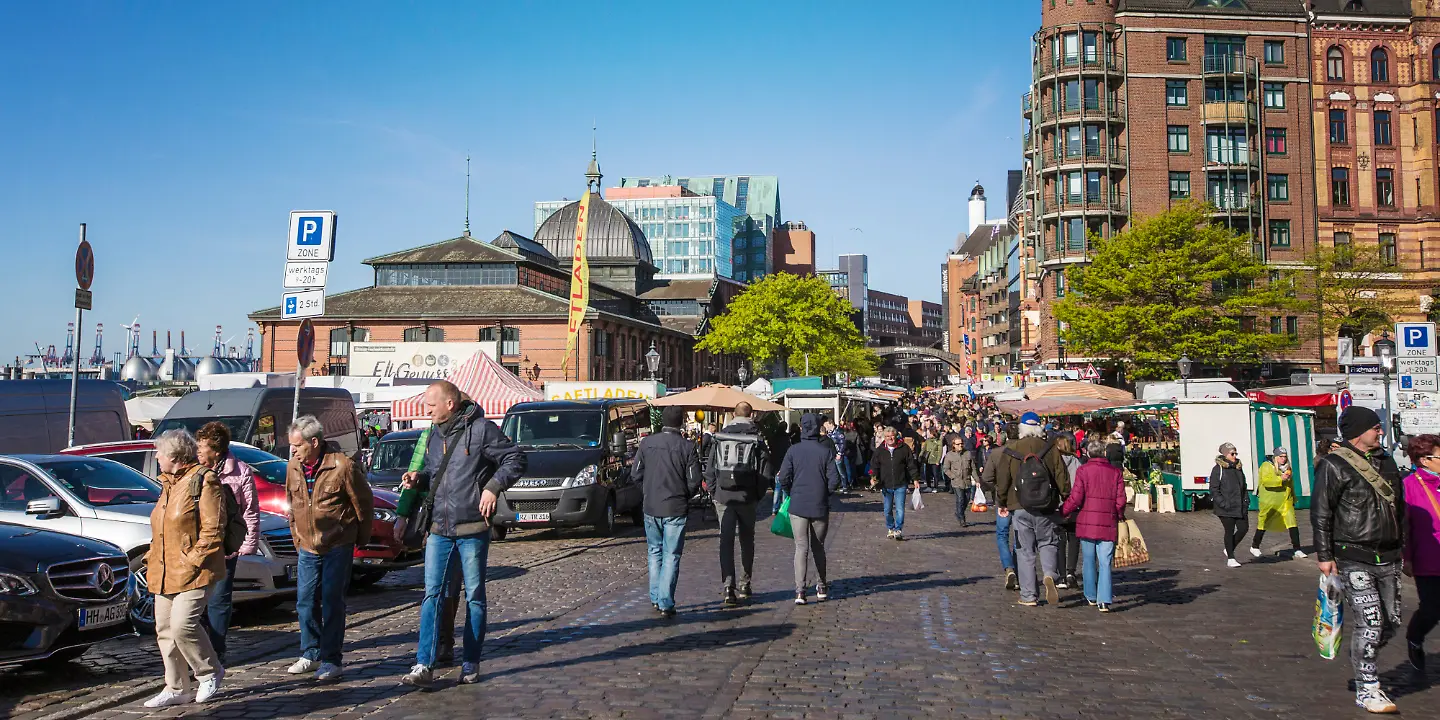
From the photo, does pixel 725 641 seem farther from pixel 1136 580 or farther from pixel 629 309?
pixel 629 309

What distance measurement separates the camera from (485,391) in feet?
94.9

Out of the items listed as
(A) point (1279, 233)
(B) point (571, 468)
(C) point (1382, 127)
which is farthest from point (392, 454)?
(C) point (1382, 127)

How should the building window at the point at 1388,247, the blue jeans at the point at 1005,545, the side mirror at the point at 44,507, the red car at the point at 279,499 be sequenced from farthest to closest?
the building window at the point at 1388,247 → the red car at the point at 279,499 → the blue jeans at the point at 1005,545 → the side mirror at the point at 44,507

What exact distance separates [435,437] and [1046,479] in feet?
→ 19.7

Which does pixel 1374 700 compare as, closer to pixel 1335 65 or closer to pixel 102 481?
pixel 102 481

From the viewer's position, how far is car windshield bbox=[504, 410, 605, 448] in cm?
1758

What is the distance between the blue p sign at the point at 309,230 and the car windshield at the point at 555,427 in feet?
17.1

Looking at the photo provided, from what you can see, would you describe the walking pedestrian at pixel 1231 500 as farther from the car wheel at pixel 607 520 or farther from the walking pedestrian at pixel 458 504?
the walking pedestrian at pixel 458 504

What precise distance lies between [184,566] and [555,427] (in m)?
11.2

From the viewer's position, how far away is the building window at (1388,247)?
54628 millimetres

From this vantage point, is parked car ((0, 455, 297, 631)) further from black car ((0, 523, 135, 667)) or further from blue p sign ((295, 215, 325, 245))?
blue p sign ((295, 215, 325, 245))

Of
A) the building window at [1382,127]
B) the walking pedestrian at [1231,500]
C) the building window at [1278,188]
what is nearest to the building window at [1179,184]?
the building window at [1278,188]

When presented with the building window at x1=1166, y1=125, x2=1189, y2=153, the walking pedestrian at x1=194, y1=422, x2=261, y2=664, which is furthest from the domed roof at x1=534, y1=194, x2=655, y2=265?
the walking pedestrian at x1=194, y1=422, x2=261, y2=664

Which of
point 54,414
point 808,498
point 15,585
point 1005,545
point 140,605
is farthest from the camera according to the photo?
point 54,414
